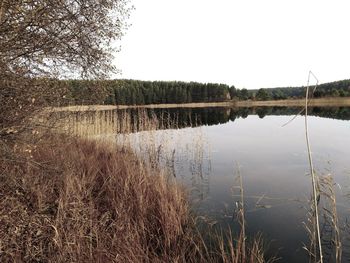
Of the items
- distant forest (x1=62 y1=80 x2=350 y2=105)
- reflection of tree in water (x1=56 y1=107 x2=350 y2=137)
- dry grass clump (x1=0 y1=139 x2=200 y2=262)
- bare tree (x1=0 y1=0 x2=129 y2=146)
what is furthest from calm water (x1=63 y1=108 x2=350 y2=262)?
distant forest (x1=62 y1=80 x2=350 y2=105)

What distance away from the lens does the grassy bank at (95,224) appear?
12.8 ft

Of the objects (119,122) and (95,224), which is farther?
(119,122)

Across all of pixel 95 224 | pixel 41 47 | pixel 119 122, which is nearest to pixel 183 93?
pixel 119 122

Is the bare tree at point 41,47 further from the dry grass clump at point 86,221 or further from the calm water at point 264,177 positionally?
the calm water at point 264,177

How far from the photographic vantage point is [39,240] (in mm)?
4316

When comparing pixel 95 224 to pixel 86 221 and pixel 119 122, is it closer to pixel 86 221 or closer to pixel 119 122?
pixel 86 221

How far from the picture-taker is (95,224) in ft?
14.3

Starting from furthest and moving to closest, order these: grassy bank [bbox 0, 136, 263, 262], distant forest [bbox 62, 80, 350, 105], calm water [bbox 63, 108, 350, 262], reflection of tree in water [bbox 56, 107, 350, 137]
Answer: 1. distant forest [bbox 62, 80, 350, 105]
2. reflection of tree in water [bbox 56, 107, 350, 137]
3. calm water [bbox 63, 108, 350, 262]
4. grassy bank [bbox 0, 136, 263, 262]

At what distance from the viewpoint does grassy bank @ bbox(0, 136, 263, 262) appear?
389 cm

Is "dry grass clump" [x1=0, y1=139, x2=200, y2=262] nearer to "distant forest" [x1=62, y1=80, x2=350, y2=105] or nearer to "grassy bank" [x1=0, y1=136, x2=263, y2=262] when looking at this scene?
"grassy bank" [x1=0, y1=136, x2=263, y2=262]

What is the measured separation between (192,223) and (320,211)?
123 inches

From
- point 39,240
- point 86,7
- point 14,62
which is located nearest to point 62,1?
point 86,7

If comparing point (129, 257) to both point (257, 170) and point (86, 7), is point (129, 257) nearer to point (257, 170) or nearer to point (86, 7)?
point (86, 7)

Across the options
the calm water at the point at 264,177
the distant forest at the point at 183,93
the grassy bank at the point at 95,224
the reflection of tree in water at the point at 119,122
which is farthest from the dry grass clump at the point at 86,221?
the distant forest at the point at 183,93
